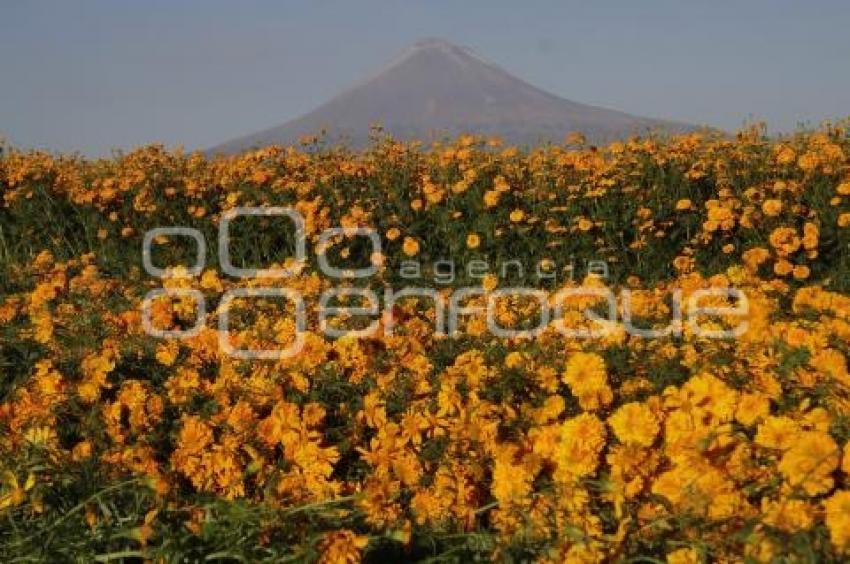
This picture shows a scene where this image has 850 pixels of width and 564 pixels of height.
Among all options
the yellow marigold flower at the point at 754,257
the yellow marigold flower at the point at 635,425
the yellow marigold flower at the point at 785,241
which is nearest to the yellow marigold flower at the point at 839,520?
the yellow marigold flower at the point at 635,425

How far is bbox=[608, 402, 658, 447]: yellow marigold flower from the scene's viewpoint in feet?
11.9

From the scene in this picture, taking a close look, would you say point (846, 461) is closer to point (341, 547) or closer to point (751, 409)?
point (751, 409)

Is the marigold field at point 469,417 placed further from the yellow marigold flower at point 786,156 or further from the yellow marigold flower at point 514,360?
the yellow marigold flower at point 786,156

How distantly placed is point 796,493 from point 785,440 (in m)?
0.37

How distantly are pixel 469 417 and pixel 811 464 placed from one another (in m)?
1.30

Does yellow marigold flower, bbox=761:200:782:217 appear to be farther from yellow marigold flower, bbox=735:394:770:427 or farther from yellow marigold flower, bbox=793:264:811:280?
yellow marigold flower, bbox=735:394:770:427

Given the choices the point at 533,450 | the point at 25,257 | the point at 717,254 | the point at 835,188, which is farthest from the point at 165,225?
the point at 533,450

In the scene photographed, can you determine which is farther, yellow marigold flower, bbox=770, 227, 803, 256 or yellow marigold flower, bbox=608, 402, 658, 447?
yellow marigold flower, bbox=770, 227, 803, 256

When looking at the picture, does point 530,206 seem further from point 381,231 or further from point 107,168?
point 107,168

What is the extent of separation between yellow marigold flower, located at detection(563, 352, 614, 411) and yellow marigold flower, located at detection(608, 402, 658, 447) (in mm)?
310

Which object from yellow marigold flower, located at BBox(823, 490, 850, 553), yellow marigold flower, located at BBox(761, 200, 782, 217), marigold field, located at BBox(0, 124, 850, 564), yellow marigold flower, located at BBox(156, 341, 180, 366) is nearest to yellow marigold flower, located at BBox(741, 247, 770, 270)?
marigold field, located at BBox(0, 124, 850, 564)

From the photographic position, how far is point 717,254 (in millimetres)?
7836

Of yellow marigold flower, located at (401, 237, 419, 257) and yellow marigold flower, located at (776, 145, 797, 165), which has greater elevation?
yellow marigold flower, located at (776, 145, 797, 165)

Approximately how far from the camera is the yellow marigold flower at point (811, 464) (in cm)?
309
